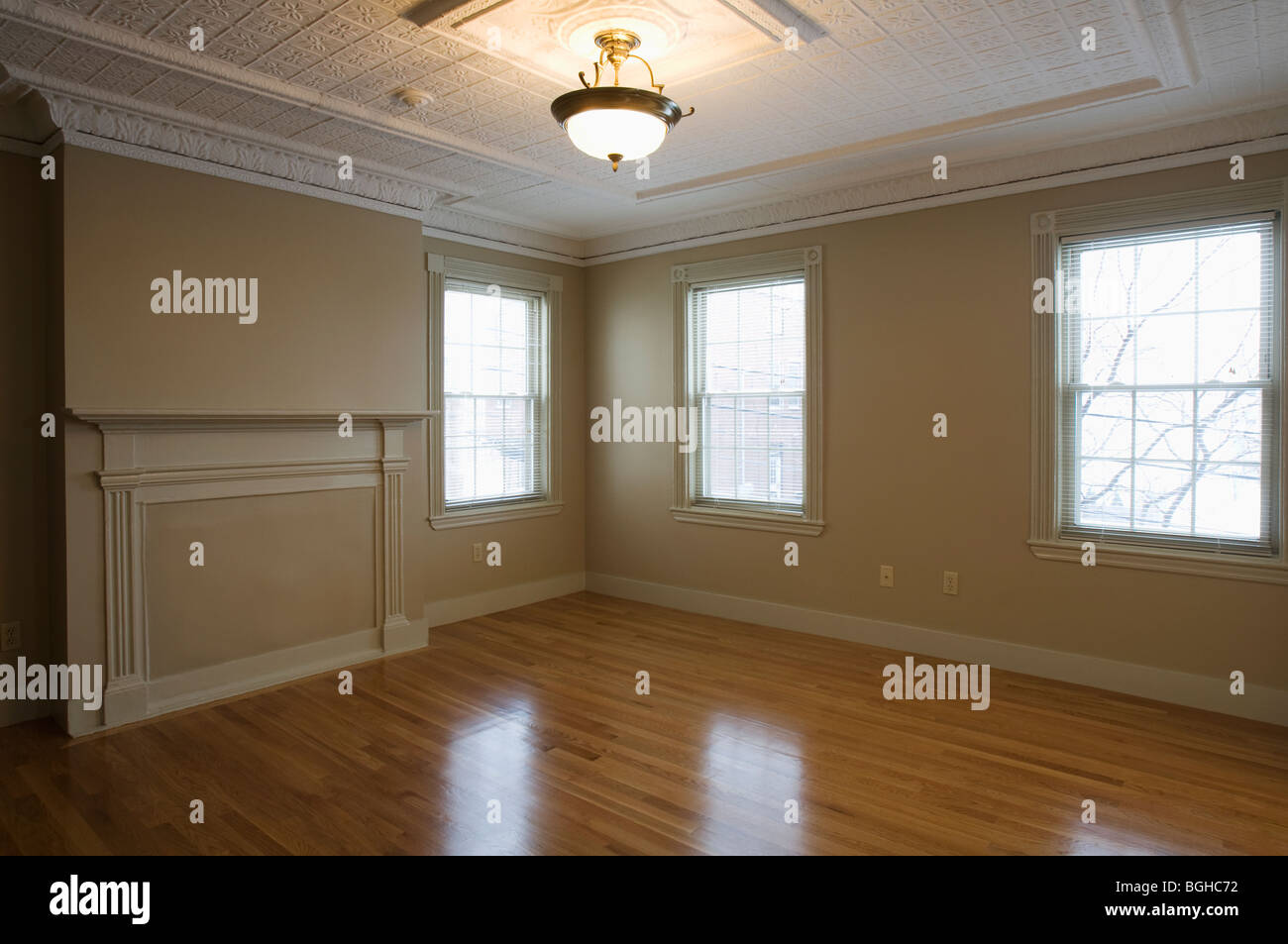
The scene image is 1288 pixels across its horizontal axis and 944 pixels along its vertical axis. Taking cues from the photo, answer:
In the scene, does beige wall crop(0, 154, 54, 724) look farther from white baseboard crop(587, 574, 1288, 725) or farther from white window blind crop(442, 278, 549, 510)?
white baseboard crop(587, 574, 1288, 725)

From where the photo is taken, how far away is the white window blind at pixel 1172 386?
3613mm

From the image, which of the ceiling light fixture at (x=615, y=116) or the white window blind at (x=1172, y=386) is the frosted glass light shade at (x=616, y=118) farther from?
the white window blind at (x=1172, y=386)

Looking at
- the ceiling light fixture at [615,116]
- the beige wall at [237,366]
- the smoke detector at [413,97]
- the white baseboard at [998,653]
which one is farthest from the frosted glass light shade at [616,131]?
the white baseboard at [998,653]

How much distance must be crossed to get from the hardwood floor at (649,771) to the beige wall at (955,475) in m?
0.37

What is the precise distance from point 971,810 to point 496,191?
4041mm

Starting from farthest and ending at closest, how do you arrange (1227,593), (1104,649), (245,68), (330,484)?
(330,484) < (1104,649) < (1227,593) < (245,68)

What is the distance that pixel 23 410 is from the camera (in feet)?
11.7

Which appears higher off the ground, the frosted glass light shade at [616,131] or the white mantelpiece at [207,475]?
the frosted glass light shade at [616,131]

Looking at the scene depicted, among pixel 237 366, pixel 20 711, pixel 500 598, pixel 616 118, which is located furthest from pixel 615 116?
pixel 500 598

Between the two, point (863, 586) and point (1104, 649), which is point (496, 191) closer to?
point (863, 586)

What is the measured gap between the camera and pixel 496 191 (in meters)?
4.86

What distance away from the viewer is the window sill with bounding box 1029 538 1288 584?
3596mm
